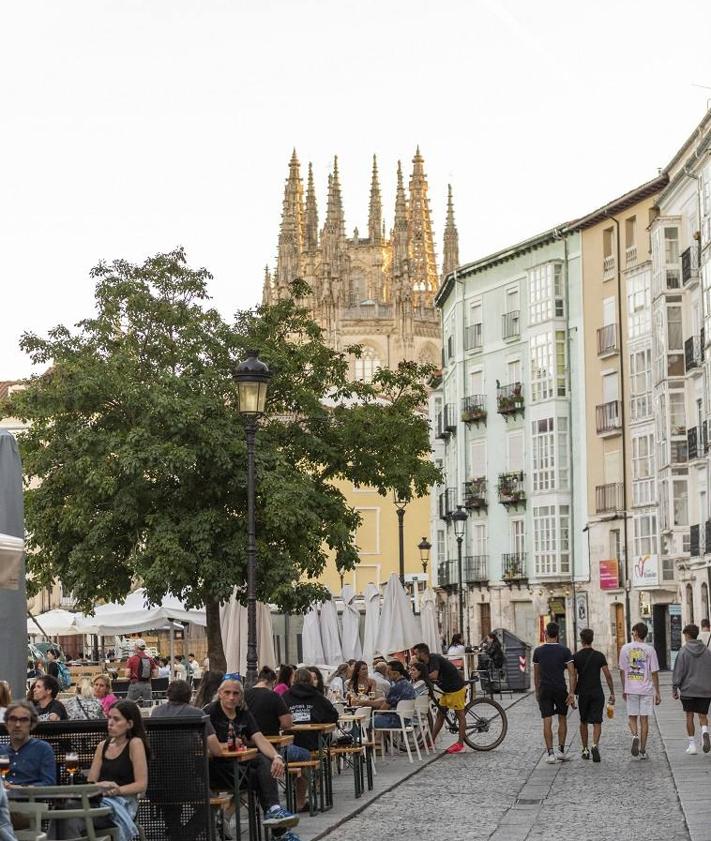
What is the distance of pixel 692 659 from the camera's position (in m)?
22.8

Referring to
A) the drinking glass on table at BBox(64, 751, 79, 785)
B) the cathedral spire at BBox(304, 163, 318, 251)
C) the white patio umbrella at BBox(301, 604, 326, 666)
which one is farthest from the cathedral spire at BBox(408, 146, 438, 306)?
the drinking glass on table at BBox(64, 751, 79, 785)

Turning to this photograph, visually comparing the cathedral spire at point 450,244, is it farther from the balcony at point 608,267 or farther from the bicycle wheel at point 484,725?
the bicycle wheel at point 484,725

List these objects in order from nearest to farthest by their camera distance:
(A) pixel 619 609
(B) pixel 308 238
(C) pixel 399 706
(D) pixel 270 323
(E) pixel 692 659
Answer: (E) pixel 692 659, (C) pixel 399 706, (D) pixel 270 323, (A) pixel 619 609, (B) pixel 308 238

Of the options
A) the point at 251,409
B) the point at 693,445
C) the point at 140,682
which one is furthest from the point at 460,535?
the point at 251,409

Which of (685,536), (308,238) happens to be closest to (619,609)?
(685,536)

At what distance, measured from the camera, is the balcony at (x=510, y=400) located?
76.1m

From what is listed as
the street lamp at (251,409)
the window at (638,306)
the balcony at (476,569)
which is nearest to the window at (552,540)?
the balcony at (476,569)

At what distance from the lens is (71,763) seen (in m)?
13.1

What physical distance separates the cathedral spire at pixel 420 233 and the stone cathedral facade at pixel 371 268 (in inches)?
3.5

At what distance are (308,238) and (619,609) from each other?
10133cm

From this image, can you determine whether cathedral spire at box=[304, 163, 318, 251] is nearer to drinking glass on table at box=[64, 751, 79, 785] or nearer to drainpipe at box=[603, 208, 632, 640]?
drainpipe at box=[603, 208, 632, 640]

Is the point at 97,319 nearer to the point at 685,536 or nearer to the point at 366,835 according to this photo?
the point at 366,835

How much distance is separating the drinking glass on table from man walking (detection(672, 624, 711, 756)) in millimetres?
11153

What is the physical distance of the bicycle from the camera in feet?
84.8
